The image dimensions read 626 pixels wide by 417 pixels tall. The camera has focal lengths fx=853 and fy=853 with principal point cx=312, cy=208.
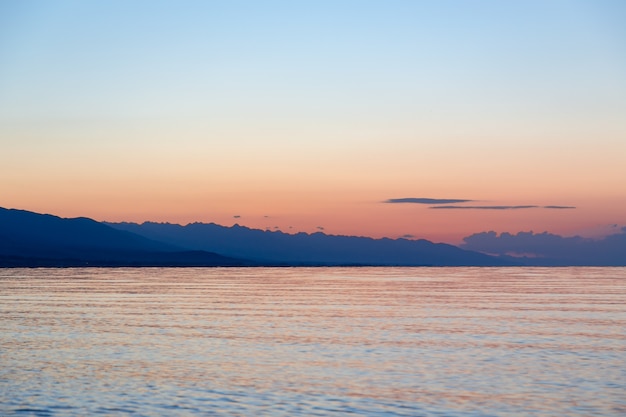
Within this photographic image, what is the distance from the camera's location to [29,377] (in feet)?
119

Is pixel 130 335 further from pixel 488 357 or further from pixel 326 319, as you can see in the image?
pixel 488 357

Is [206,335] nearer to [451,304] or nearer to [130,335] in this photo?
[130,335]

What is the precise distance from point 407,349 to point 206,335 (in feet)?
45.8

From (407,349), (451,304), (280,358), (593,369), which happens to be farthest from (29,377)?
A: (451,304)

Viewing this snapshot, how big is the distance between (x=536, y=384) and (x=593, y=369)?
5488 millimetres

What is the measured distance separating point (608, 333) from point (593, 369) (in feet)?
58.4

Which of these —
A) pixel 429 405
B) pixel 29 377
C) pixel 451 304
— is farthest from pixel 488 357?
pixel 451 304

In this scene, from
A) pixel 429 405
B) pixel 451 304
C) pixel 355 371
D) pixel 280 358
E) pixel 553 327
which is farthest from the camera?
pixel 451 304

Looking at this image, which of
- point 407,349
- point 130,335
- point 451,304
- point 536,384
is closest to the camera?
point 536,384

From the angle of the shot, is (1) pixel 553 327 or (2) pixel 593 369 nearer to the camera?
(2) pixel 593 369

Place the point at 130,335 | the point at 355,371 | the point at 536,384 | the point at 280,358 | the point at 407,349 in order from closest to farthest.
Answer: the point at 536,384 < the point at 355,371 < the point at 280,358 < the point at 407,349 < the point at 130,335

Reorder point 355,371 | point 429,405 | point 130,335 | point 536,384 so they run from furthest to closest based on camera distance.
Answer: point 130,335, point 355,371, point 536,384, point 429,405

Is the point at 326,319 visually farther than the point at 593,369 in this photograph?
Yes

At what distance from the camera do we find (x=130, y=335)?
53.5 m
